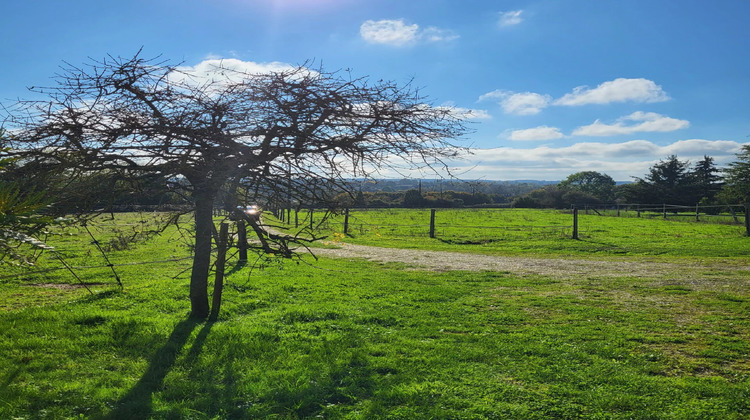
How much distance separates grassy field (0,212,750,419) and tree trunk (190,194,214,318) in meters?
0.38

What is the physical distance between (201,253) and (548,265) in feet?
36.8

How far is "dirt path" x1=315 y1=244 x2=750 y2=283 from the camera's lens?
12.8m

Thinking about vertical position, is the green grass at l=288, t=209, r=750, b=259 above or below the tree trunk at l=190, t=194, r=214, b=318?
below

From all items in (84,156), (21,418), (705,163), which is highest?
(705,163)

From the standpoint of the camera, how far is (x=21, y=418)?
165 inches

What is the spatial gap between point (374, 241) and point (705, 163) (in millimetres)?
66610

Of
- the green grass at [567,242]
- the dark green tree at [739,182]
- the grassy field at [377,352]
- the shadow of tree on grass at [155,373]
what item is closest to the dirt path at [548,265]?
the green grass at [567,242]

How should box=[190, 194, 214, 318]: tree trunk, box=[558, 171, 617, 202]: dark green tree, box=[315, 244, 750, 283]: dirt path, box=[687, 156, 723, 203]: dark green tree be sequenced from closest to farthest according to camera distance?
1. box=[190, 194, 214, 318]: tree trunk
2. box=[315, 244, 750, 283]: dirt path
3. box=[687, 156, 723, 203]: dark green tree
4. box=[558, 171, 617, 202]: dark green tree

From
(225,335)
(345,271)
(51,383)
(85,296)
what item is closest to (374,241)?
(345,271)

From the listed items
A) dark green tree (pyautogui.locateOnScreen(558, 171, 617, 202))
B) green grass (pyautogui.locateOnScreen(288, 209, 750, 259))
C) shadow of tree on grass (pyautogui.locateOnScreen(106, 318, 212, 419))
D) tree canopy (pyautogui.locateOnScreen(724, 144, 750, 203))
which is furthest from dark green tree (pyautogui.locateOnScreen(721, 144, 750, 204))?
dark green tree (pyautogui.locateOnScreen(558, 171, 617, 202))

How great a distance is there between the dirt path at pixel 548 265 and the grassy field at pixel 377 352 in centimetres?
229

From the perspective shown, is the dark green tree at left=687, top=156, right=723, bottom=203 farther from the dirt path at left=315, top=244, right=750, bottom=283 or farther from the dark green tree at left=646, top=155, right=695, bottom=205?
the dirt path at left=315, top=244, right=750, bottom=283

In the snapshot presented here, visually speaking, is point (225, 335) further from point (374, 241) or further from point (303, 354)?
point (374, 241)

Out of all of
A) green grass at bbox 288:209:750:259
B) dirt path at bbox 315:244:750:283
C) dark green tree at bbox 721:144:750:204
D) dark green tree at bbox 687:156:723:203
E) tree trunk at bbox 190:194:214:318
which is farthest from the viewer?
dark green tree at bbox 687:156:723:203
